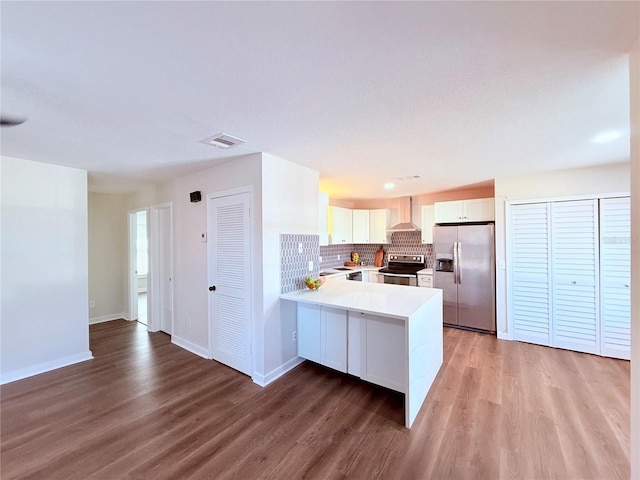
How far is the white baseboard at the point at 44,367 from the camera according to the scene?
9.48 feet

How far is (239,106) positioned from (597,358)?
15.6ft

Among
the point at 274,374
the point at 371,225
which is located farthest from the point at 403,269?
the point at 274,374

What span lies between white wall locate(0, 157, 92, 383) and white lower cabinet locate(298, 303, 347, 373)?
2.79m

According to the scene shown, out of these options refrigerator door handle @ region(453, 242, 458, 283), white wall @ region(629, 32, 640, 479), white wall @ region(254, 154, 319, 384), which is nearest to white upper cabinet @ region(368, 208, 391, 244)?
refrigerator door handle @ region(453, 242, 458, 283)

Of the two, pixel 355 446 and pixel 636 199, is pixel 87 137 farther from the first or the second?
pixel 636 199

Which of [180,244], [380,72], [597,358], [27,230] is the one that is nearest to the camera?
[380,72]

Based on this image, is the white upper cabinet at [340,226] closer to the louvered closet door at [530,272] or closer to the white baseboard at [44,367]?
the louvered closet door at [530,272]

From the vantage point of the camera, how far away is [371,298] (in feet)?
8.91

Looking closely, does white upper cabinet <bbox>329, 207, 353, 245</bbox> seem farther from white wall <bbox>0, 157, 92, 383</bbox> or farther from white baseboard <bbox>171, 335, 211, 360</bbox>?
white wall <bbox>0, 157, 92, 383</bbox>

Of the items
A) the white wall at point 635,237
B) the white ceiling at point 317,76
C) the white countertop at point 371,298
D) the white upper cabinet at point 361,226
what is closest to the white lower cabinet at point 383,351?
the white countertop at point 371,298

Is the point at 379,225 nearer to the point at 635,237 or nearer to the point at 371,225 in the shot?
the point at 371,225

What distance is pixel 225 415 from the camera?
2.30 m

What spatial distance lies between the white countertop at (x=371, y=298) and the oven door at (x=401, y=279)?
5.62 feet

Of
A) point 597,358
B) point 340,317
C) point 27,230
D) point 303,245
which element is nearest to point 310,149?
point 303,245
